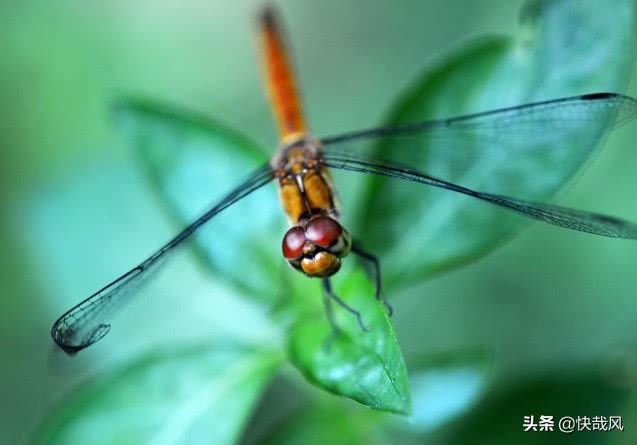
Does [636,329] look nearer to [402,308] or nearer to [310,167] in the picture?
[402,308]

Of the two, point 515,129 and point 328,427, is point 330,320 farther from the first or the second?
point 515,129

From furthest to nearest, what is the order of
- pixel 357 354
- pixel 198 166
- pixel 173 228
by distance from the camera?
pixel 173 228 < pixel 198 166 < pixel 357 354

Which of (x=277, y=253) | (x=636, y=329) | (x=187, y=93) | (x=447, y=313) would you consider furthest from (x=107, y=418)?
(x=187, y=93)

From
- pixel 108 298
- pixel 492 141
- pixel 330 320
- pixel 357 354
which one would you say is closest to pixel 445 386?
pixel 330 320

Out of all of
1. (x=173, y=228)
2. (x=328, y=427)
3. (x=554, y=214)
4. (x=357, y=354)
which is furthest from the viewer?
(x=173, y=228)

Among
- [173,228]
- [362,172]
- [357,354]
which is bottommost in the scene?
[357,354]

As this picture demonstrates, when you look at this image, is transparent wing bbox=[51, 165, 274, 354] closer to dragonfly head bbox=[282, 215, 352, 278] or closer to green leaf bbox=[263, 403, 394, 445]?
dragonfly head bbox=[282, 215, 352, 278]

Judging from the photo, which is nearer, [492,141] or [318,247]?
[318,247]

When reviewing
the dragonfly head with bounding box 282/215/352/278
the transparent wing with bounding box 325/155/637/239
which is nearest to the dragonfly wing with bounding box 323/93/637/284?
the transparent wing with bounding box 325/155/637/239
